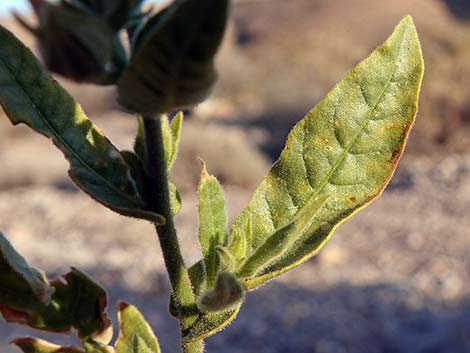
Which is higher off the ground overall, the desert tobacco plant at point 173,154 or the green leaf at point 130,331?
the desert tobacco plant at point 173,154

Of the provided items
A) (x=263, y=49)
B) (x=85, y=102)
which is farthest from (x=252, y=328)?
(x=263, y=49)

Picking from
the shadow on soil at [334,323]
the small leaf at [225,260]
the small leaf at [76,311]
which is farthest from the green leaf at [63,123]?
the shadow on soil at [334,323]

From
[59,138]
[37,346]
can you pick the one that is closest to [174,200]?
[59,138]

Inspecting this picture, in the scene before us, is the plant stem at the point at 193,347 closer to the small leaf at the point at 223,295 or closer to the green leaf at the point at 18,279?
the small leaf at the point at 223,295

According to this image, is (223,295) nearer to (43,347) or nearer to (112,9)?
(112,9)

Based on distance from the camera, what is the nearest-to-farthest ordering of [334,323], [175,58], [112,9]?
[175,58] → [112,9] → [334,323]

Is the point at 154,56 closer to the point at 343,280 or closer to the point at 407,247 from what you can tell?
the point at 343,280

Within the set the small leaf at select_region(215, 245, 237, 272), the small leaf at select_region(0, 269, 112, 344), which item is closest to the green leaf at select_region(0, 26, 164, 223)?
the small leaf at select_region(215, 245, 237, 272)
